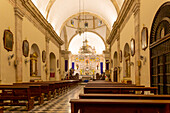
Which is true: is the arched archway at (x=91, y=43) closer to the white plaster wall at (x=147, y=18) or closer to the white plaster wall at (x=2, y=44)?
the white plaster wall at (x=2, y=44)

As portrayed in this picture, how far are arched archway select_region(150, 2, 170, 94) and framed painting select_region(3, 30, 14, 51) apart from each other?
6.24 meters

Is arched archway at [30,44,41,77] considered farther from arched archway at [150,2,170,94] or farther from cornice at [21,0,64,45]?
arched archway at [150,2,170,94]

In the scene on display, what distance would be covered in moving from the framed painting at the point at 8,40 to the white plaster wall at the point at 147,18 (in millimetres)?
6165

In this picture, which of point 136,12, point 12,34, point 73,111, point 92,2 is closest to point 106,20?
point 92,2

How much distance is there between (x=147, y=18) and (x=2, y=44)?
20.6 ft

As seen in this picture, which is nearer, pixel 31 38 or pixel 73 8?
pixel 31 38

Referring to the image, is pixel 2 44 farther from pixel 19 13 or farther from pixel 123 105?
pixel 123 105

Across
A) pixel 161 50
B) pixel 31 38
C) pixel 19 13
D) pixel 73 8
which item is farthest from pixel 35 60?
pixel 161 50

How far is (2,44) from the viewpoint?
7.66 metres

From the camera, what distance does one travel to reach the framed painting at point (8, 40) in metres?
7.84

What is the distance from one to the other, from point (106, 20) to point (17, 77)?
1419 cm

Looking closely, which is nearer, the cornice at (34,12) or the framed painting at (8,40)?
the framed painting at (8,40)

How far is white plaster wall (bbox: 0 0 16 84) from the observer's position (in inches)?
301

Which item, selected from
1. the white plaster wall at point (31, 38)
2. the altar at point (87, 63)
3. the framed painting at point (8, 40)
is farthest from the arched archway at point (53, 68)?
the altar at point (87, 63)
